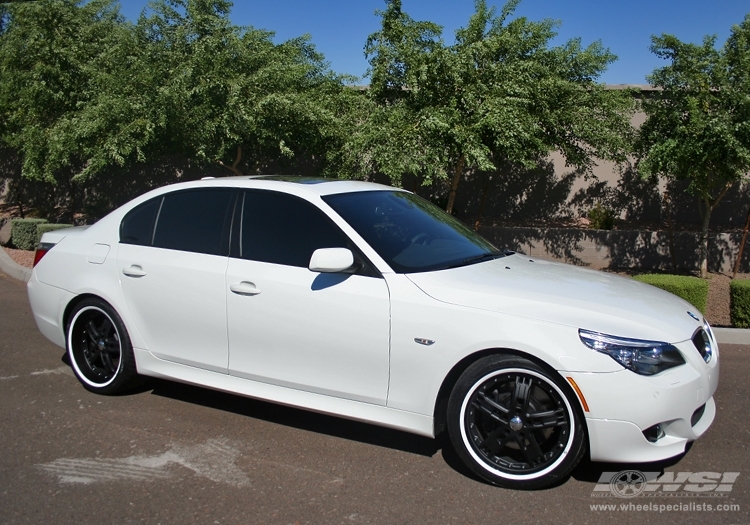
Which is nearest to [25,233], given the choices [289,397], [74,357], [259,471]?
[74,357]

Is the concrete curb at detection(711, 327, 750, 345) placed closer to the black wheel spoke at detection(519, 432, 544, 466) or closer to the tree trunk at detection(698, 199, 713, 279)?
the black wheel spoke at detection(519, 432, 544, 466)

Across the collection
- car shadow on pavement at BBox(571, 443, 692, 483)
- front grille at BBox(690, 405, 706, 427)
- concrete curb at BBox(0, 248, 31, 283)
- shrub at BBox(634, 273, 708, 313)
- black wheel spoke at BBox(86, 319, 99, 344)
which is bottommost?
concrete curb at BBox(0, 248, 31, 283)

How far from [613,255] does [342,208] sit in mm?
10573

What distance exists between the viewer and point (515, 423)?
12.4 ft

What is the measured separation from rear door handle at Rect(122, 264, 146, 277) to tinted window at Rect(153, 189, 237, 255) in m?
0.22

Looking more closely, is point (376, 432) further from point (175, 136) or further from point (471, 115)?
point (175, 136)

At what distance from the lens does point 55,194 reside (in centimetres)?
2027

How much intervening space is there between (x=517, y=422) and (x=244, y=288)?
193cm

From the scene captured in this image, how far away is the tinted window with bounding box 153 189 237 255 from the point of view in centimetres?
488

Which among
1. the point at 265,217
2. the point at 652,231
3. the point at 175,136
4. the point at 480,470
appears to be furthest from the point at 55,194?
the point at 480,470

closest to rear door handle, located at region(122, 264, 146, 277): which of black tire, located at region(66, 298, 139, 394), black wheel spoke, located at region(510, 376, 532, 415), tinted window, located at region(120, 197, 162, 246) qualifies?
tinted window, located at region(120, 197, 162, 246)

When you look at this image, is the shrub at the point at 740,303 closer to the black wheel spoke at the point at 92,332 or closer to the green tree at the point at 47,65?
the black wheel spoke at the point at 92,332

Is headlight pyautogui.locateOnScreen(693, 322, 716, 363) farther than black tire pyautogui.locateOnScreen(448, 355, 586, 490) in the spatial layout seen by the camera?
Yes

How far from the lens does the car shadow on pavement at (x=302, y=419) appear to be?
4.55m
